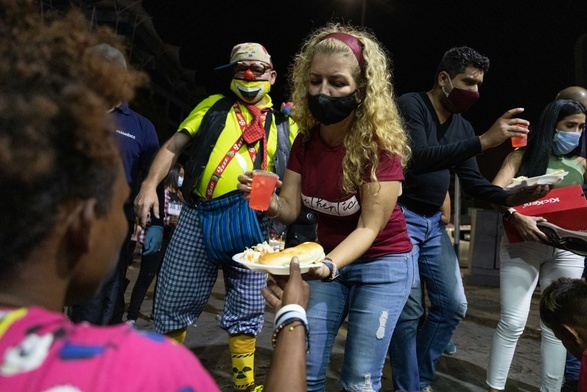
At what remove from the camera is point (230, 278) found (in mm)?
3164

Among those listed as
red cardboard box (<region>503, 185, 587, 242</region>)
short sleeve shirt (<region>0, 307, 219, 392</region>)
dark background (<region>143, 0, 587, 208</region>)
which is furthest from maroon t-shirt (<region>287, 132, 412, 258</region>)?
dark background (<region>143, 0, 587, 208</region>)

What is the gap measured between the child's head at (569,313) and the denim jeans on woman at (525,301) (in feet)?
1.84

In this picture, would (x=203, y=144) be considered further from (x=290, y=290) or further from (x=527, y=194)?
(x=527, y=194)

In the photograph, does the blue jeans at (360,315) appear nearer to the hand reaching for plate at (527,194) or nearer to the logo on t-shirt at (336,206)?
the logo on t-shirt at (336,206)

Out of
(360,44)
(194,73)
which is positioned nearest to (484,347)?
(360,44)

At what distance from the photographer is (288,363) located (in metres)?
1.30

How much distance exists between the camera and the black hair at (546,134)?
349 centimetres

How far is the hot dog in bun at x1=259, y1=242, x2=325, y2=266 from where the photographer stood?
1.97m

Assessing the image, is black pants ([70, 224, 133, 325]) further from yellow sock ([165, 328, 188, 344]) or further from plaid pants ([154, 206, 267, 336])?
yellow sock ([165, 328, 188, 344])

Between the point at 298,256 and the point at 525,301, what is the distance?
2.01 meters

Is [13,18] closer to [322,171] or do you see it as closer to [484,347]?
[322,171]

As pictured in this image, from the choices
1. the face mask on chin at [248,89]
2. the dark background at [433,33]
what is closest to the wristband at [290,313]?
the face mask on chin at [248,89]

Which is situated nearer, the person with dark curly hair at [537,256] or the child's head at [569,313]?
the child's head at [569,313]

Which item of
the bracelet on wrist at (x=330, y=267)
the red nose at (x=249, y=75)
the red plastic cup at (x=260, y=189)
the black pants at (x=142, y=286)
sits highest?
the red nose at (x=249, y=75)
